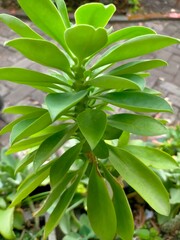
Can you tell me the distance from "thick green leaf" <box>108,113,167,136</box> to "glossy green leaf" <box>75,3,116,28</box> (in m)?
0.29

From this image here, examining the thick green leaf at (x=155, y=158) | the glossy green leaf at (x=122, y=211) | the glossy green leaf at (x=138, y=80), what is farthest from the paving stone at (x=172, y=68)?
the glossy green leaf at (x=138, y=80)

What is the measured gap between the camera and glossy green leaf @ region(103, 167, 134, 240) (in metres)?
1.15

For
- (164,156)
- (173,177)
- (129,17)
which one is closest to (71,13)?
(129,17)

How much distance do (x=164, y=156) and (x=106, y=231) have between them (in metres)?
0.33

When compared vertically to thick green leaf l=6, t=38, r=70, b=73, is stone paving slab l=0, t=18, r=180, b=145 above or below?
below

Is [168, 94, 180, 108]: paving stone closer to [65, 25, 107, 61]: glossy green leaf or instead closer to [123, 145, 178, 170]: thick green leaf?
[123, 145, 178, 170]: thick green leaf

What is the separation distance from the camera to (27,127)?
93 centimetres

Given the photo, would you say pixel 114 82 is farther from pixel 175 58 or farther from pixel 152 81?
pixel 175 58

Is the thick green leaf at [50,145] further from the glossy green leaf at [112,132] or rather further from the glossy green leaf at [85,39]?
the glossy green leaf at [85,39]

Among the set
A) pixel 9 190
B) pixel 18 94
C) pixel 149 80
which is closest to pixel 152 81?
pixel 149 80

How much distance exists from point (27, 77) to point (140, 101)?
32 cm

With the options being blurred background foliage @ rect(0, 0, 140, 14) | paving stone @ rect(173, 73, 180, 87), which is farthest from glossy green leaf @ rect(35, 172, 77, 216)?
blurred background foliage @ rect(0, 0, 140, 14)

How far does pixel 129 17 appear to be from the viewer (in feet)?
13.6

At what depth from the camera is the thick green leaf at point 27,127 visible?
3.05ft
